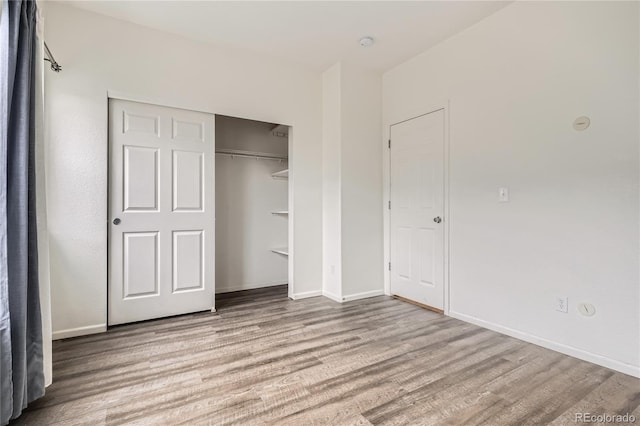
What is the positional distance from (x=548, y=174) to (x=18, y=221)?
336 cm

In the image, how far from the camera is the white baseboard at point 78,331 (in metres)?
2.53

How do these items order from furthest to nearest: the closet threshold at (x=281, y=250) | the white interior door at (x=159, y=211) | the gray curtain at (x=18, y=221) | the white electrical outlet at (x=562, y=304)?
the closet threshold at (x=281, y=250) → the white interior door at (x=159, y=211) → the white electrical outlet at (x=562, y=304) → the gray curtain at (x=18, y=221)

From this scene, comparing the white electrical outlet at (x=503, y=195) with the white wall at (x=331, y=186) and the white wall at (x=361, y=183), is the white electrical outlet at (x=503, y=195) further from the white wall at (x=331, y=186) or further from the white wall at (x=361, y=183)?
the white wall at (x=331, y=186)

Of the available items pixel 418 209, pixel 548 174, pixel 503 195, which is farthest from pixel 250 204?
pixel 548 174

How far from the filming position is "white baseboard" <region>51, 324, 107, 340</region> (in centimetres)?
253

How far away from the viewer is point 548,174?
237 cm

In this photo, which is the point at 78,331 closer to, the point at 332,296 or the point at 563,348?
the point at 332,296

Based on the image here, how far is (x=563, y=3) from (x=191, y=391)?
3.65 meters

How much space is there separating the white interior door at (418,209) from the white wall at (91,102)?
2083 millimetres

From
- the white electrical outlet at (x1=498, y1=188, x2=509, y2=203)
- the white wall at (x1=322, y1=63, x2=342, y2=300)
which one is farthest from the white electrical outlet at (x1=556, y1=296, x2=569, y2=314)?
the white wall at (x1=322, y1=63, x2=342, y2=300)

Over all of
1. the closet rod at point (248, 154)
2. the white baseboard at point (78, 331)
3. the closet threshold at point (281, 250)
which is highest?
the closet rod at point (248, 154)

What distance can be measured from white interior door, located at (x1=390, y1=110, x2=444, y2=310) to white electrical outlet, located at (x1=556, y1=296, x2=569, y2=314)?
39.8 inches

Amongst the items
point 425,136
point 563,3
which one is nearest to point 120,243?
point 425,136

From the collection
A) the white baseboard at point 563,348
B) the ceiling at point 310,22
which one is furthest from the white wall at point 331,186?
the white baseboard at point 563,348
